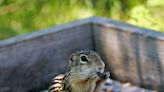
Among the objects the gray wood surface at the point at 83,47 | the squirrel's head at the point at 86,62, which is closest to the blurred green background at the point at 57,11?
the gray wood surface at the point at 83,47

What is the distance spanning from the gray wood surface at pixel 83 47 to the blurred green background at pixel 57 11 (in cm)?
61

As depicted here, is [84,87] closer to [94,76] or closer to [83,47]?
[94,76]

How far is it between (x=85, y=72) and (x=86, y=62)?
0.03 meters

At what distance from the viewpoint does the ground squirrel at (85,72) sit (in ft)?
6.15

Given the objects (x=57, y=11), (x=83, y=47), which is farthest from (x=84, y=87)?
(x=57, y=11)

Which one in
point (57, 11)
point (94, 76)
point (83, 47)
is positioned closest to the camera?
point (94, 76)

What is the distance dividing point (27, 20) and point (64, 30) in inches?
35.7

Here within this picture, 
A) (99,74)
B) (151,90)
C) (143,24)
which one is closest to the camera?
(99,74)

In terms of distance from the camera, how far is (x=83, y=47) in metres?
2.96

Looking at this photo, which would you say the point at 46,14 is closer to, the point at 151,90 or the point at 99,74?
the point at 151,90

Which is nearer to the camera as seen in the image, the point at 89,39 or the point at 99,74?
the point at 99,74

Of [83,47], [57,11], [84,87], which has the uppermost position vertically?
[57,11]

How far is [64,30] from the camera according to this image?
291cm

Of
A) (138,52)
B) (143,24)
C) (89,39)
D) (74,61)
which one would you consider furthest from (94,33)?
(74,61)
